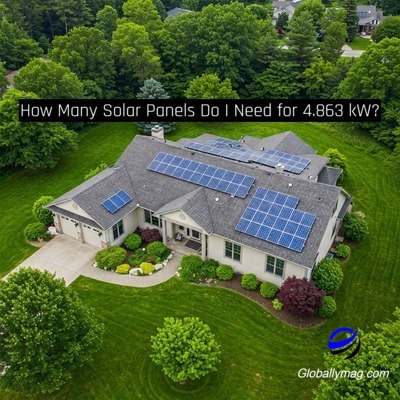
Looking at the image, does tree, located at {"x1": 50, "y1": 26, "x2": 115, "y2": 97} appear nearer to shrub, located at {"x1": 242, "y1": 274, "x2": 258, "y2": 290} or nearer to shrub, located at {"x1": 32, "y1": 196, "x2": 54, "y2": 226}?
shrub, located at {"x1": 32, "y1": 196, "x2": 54, "y2": 226}

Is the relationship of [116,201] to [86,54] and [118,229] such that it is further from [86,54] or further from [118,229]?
[86,54]

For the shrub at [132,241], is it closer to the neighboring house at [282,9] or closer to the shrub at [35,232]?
A: the shrub at [35,232]

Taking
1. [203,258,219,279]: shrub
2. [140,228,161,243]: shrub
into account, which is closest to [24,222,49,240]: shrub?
[140,228,161,243]: shrub

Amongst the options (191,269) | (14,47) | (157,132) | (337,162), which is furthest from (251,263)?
(14,47)

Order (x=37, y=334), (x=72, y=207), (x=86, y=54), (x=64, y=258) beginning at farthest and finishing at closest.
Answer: (x=86, y=54), (x=72, y=207), (x=64, y=258), (x=37, y=334)

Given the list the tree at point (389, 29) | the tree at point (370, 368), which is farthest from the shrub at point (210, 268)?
the tree at point (389, 29)

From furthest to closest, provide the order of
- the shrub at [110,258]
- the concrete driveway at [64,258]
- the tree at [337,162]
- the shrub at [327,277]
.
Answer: the tree at [337,162] < the concrete driveway at [64,258] < the shrub at [110,258] < the shrub at [327,277]
